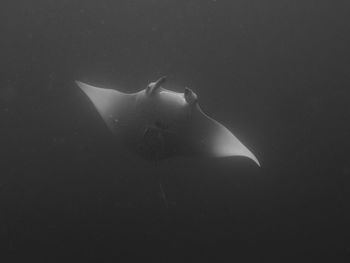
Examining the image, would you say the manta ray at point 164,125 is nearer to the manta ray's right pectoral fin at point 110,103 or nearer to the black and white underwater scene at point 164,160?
the manta ray's right pectoral fin at point 110,103

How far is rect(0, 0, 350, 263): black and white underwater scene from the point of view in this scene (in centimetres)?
765

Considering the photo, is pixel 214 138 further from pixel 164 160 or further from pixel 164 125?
pixel 164 160

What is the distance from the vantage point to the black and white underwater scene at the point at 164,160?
765 cm

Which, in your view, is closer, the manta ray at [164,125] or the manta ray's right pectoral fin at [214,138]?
the manta ray at [164,125]

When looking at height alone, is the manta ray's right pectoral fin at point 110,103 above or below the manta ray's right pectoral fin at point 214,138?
above

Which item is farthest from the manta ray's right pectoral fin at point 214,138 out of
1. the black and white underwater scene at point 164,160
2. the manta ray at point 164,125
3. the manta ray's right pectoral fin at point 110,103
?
Result: the black and white underwater scene at point 164,160

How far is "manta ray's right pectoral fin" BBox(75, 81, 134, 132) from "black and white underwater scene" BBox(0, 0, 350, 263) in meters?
2.83

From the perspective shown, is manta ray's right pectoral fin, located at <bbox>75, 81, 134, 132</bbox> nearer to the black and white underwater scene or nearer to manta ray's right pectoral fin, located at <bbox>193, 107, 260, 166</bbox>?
manta ray's right pectoral fin, located at <bbox>193, 107, 260, 166</bbox>

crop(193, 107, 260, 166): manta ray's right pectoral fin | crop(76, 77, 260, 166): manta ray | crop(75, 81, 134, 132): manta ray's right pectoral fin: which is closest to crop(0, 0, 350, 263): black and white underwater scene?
crop(75, 81, 134, 132): manta ray's right pectoral fin

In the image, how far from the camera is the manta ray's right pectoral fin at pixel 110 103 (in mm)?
4375

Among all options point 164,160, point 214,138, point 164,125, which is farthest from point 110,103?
point 164,160

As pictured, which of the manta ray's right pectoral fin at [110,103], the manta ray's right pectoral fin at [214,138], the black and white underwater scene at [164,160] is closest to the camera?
the manta ray's right pectoral fin at [214,138]

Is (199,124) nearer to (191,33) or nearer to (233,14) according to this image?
(191,33)

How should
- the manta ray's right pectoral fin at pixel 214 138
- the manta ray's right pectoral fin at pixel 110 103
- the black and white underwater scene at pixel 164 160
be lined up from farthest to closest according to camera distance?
the black and white underwater scene at pixel 164 160, the manta ray's right pectoral fin at pixel 110 103, the manta ray's right pectoral fin at pixel 214 138
